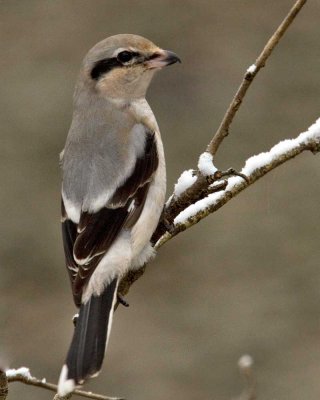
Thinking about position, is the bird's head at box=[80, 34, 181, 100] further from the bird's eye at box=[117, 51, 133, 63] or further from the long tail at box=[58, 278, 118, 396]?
the long tail at box=[58, 278, 118, 396]

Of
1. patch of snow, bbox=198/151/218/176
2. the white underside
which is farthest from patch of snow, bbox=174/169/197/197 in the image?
the white underside

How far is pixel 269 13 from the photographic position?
501 inches

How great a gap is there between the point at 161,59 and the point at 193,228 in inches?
183

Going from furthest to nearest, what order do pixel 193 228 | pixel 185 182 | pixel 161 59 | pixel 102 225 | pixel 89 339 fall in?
pixel 193 228 → pixel 161 59 → pixel 102 225 → pixel 185 182 → pixel 89 339

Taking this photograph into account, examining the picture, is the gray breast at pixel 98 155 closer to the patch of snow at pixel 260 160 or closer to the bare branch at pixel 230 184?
the bare branch at pixel 230 184

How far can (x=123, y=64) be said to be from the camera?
5086 mm

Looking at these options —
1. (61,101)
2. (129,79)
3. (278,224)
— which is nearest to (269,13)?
→ (61,101)

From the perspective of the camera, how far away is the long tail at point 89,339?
3840 millimetres

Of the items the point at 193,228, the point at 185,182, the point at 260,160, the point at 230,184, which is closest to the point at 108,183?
the point at 185,182

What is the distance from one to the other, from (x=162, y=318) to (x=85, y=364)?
16.2 feet

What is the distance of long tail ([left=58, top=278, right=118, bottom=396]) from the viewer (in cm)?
384

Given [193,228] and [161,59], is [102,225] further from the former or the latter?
[193,228]

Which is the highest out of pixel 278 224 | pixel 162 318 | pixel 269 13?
pixel 269 13

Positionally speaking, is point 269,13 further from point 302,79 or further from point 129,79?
point 129,79
